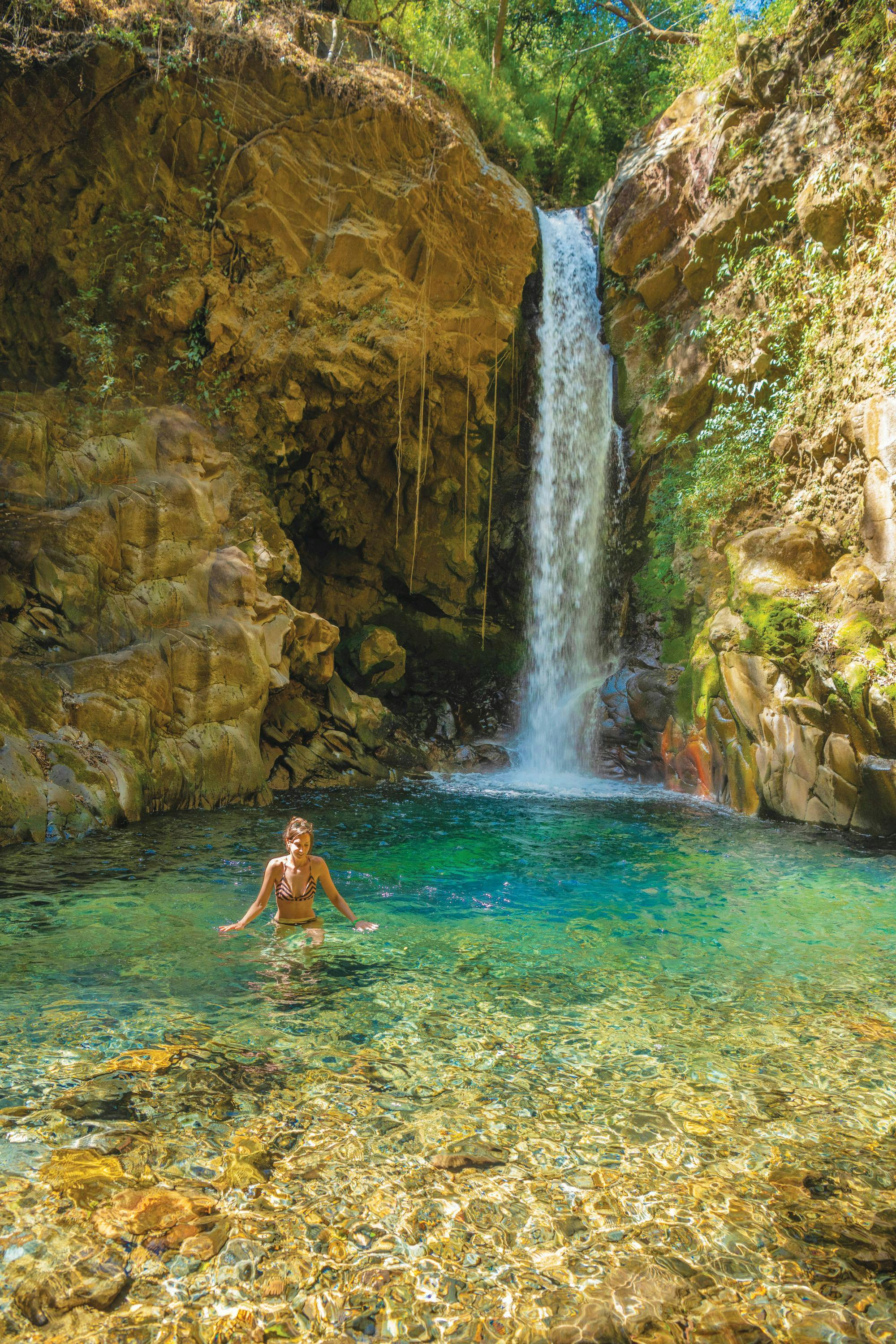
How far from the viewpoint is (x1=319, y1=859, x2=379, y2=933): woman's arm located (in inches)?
210

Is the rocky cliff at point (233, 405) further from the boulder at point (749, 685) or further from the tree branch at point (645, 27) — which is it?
the boulder at point (749, 685)

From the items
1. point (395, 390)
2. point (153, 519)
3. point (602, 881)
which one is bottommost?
point (602, 881)

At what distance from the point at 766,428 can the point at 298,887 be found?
Result: 33.9 feet

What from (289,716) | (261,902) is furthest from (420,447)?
(261,902)

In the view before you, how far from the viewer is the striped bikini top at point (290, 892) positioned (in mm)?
5305

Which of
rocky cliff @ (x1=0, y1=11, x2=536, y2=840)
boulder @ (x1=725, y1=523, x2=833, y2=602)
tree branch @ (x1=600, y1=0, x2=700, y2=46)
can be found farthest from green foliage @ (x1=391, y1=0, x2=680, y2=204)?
boulder @ (x1=725, y1=523, x2=833, y2=602)

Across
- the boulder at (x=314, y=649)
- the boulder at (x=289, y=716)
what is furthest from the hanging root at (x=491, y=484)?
the boulder at (x=289, y=716)

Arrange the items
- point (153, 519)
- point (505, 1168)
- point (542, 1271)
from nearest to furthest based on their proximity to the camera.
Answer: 1. point (542, 1271)
2. point (505, 1168)
3. point (153, 519)

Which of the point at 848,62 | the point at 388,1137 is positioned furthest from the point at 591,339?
the point at 388,1137

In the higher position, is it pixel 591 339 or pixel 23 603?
pixel 591 339

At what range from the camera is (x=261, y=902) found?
527cm

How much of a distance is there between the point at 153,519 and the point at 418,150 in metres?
Result: 8.32

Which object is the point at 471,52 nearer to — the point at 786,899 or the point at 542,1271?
the point at 786,899

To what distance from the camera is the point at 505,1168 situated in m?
2.75
